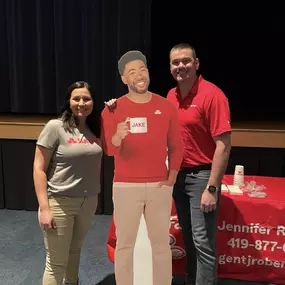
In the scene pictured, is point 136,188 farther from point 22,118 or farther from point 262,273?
point 22,118

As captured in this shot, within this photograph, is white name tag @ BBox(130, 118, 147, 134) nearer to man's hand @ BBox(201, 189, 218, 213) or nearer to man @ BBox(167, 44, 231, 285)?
man @ BBox(167, 44, 231, 285)

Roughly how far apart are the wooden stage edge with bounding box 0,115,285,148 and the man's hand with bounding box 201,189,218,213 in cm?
153

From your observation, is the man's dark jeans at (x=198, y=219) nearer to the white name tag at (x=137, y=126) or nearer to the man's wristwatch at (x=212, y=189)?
the man's wristwatch at (x=212, y=189)

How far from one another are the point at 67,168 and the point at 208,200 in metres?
0.62

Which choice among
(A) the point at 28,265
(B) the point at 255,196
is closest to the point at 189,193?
(B) the point at 255,196

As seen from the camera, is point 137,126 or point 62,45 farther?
point 62,45

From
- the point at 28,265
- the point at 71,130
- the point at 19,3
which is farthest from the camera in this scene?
the point at 19,3

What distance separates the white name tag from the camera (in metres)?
1.38

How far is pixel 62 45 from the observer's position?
3447mm

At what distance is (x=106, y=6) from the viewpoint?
3.29 m

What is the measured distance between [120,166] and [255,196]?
104cm

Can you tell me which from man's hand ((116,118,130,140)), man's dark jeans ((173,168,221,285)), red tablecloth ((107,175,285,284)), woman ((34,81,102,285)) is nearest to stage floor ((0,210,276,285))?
red tablecloth ((107,175,285,284))

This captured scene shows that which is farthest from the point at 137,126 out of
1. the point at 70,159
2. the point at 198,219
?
the point at 198,219

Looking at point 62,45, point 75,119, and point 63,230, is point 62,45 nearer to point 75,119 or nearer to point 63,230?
point 75,119
